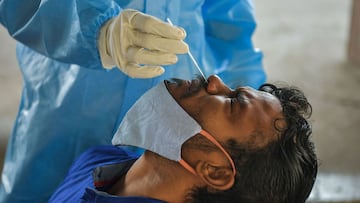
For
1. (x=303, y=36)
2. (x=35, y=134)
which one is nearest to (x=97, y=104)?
(x=35, y=134)

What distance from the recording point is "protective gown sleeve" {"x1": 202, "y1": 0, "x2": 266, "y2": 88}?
65.5 inches

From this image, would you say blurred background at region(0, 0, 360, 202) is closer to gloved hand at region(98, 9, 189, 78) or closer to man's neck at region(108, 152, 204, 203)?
man's neck at region(108, 152, 204, 203)

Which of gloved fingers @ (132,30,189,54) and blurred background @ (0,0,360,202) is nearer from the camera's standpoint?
gloved fingers @ (132,30,189,54)

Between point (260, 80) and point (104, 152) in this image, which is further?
point (260, 80)

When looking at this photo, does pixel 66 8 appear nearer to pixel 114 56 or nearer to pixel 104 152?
pixel 114 56

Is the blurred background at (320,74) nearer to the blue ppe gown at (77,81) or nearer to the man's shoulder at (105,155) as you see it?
the blue ppe gown at (77,81)

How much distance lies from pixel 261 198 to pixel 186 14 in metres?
0.51

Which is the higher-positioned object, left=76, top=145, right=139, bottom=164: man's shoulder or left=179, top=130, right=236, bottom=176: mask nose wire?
left=179, top=130, right=236, bottom=176: mask nose wire

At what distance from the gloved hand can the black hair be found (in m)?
0.21

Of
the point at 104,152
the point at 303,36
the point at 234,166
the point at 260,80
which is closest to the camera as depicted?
the point at 234,166

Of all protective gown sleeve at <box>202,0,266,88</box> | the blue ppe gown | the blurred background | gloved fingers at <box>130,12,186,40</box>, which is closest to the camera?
gloved fingers at <box>130,12,186,40</box>

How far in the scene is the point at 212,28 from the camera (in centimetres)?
170

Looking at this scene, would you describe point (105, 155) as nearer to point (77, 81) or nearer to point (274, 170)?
point (77, 81)

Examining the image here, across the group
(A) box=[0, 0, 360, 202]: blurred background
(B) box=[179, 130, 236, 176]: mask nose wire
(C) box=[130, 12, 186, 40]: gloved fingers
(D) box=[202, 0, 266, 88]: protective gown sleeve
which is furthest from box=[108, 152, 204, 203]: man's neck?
(A) box=[0, 0, 360, 202]: blurred background
